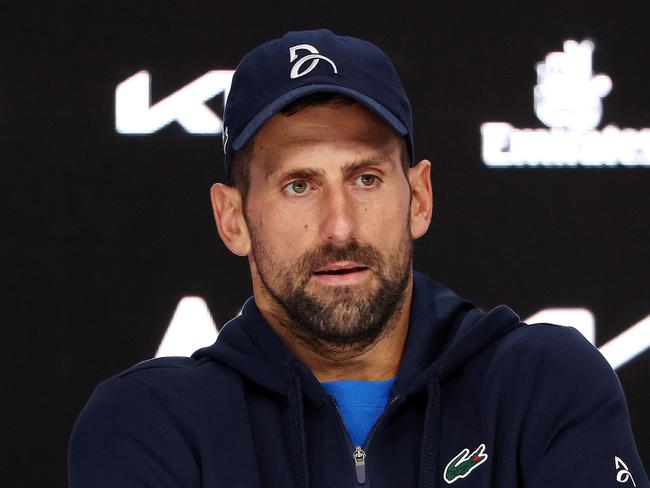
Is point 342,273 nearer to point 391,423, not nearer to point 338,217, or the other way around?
point 338,217

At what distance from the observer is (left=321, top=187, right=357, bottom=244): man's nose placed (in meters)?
1.19

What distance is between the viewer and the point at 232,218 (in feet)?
4.47

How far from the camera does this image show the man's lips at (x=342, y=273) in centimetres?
120

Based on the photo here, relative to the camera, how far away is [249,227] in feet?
4.28

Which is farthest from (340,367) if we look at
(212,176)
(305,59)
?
(212,176)

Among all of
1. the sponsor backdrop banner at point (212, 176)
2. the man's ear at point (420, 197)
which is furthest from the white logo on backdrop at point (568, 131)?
the man's ear at point (420, 197)

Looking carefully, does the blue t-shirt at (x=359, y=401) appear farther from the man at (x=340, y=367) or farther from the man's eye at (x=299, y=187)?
the man's eye at (x=299, y=187)

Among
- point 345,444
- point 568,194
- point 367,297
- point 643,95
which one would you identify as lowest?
point 345,444

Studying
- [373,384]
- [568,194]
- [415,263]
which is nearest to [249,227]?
[373,384]

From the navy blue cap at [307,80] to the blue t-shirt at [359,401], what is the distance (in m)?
0.27

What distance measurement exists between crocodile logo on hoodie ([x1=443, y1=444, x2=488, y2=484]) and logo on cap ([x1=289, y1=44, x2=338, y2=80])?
1.39 feet

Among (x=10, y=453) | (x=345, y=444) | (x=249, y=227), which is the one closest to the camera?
(x=345, y=444)

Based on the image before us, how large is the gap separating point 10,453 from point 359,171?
134cm

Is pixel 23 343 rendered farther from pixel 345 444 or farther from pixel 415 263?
pixel 345 444
